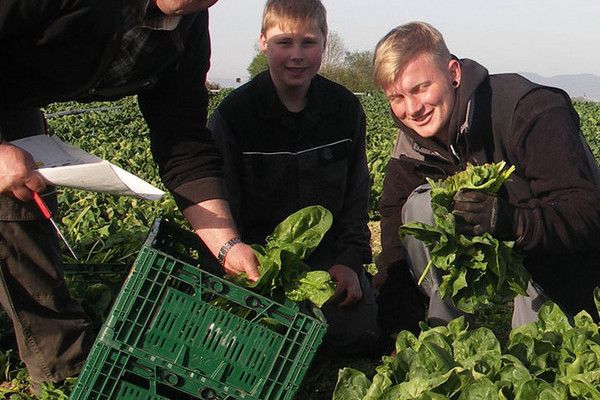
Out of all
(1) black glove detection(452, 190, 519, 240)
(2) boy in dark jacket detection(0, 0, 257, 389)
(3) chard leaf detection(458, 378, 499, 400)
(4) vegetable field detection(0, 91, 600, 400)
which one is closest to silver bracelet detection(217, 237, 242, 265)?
(2) boy in dark jacket detection(0, 0, 257, 389)

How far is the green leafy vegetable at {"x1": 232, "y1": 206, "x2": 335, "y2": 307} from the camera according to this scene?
8.23ft

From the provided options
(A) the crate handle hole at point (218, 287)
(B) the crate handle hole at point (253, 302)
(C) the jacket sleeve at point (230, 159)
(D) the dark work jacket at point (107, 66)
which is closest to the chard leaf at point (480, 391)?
(B) the crate handle hole at point (253, 302)

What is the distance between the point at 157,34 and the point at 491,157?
1.60 metres

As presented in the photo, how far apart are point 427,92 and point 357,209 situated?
4.09 ft

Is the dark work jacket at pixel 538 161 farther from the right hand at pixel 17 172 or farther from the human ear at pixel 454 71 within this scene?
the right hand at pixel 17 172

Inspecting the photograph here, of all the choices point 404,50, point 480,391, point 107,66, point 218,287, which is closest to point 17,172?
point 107,66

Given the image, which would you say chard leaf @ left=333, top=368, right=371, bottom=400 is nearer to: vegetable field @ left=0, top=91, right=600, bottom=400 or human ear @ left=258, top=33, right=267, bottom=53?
vegetable field @ left=0, top=91, right=600, bottom=400

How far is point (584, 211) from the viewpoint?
9.69 ft

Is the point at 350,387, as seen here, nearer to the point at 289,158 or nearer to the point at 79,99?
the point at 79,99

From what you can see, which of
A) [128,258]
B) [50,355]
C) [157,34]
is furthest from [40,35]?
[128,258]

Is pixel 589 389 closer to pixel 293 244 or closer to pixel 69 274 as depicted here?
pixel 293 244

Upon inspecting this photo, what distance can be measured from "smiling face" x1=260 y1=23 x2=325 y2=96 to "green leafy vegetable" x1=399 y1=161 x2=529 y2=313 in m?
1.36

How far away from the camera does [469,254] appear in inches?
109

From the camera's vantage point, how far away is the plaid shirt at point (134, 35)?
279 centimetres
